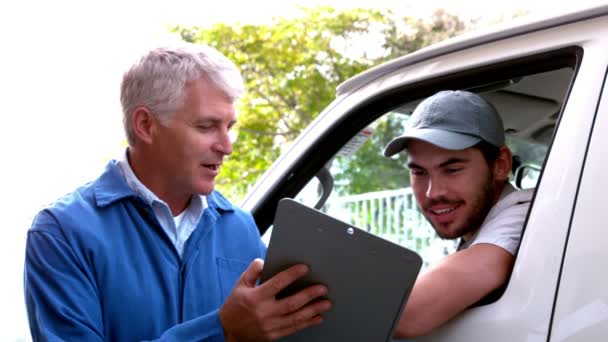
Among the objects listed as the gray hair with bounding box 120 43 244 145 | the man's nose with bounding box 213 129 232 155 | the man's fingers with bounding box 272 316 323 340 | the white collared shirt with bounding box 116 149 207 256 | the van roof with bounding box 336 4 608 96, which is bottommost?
the man's fingers with bounding box 272 316 323 340

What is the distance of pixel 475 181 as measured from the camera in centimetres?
228

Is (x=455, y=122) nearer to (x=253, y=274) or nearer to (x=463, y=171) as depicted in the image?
(x=463, y=171)

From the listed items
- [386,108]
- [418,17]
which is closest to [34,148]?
[418,17]

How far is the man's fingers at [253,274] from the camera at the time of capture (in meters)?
1.87

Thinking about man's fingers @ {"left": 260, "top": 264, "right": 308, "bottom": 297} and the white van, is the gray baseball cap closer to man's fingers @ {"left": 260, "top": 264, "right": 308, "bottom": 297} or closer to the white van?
the white van

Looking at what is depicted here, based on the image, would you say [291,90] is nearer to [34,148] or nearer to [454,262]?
[34,148]

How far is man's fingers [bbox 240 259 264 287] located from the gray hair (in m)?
0.52

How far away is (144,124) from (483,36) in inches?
35.4

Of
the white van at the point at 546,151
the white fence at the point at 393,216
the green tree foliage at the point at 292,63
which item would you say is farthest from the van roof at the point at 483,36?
the green tree foliage at the point at 292,63

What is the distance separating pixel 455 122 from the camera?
7.26 feet

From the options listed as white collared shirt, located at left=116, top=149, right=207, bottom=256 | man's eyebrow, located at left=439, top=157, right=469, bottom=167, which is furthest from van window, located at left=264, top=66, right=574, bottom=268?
white collared shirt, located at left=116, top=149, right=207, bottom=256

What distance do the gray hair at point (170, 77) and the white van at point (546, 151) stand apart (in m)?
0.50

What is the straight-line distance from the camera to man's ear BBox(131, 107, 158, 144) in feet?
7.25

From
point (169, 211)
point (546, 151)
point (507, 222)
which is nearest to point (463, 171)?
point (507, 222)
